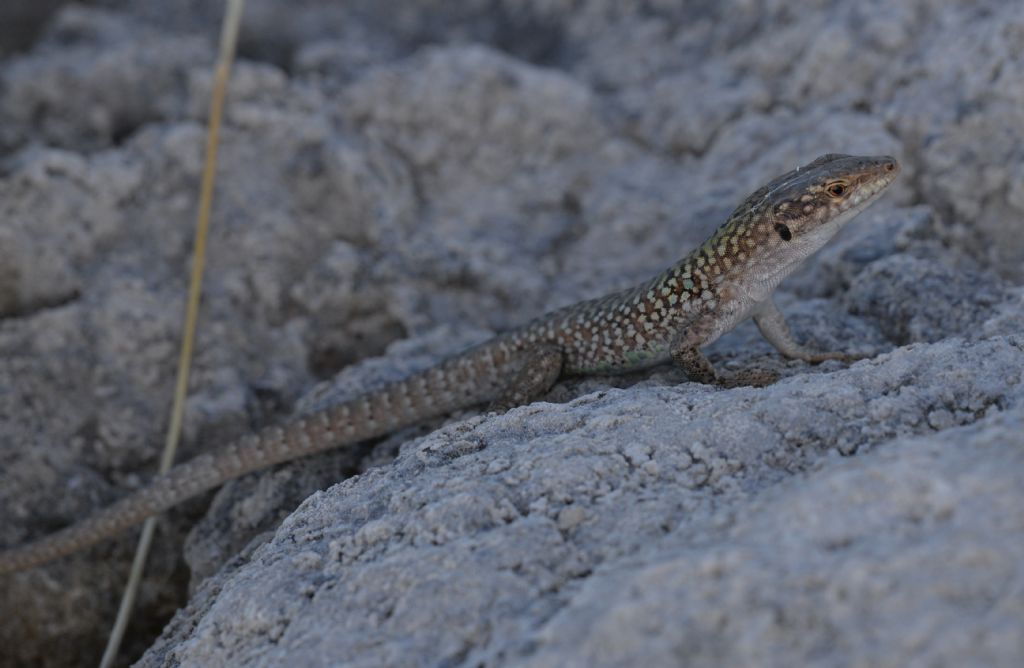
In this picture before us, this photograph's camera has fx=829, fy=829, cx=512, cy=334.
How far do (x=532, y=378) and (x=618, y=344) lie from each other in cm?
41

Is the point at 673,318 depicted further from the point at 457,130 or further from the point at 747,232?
the point at 457,130

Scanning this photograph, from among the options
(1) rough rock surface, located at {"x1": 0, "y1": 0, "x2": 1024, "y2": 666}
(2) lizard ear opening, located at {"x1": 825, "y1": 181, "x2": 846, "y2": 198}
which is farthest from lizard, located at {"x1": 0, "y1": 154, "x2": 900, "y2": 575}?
(1) rough rock surface, located at {"x1": 0, "y1": 0, "x2": 1024, "y2": 666}

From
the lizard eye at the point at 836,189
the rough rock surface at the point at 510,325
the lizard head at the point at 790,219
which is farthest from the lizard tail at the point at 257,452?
the lizard eye at the point at 836,189

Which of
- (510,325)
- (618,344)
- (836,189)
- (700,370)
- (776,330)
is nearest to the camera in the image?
(836,189)

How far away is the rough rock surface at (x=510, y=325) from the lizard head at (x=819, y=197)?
21.2 inches

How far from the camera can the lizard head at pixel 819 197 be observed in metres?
3.15

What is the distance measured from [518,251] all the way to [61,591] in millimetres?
2867

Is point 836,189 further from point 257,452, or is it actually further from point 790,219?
point 257,452

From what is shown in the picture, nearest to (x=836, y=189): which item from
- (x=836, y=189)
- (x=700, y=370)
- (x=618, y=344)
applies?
(x=836, y=189)

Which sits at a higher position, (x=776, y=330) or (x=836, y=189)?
(x=836, y=189)

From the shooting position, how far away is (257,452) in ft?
12.0

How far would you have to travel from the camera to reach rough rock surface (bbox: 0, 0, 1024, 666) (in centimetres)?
168

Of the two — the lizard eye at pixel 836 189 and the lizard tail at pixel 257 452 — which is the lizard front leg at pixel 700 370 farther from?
the lizard tail at pixel 257 452

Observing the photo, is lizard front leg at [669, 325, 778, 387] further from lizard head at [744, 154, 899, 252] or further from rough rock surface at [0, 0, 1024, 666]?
lizard head at [744, 154, 899, 252]
